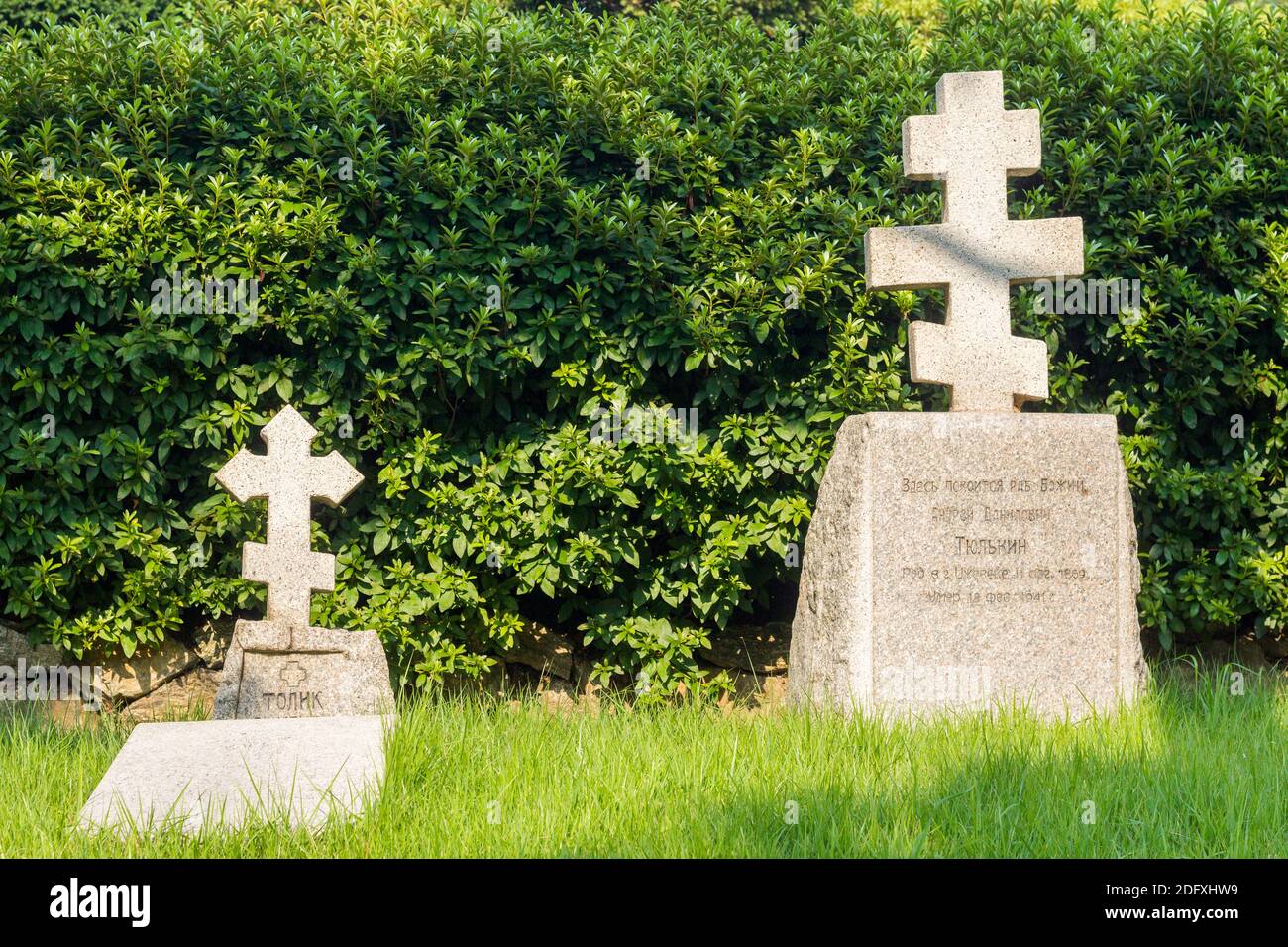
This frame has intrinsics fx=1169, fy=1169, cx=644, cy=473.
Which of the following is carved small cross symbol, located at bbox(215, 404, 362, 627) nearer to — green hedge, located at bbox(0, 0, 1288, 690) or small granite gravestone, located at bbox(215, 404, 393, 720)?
small granite gravestone, located at bbox(215, 404, 393, 720)

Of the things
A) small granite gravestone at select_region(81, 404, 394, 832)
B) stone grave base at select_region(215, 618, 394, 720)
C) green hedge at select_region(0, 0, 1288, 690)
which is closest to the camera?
small granite gravestone at select_region(81, 404, 394, 832)

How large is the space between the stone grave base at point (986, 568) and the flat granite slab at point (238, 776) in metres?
1.76

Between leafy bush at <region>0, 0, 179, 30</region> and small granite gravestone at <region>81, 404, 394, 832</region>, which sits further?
leafy bush at <region>0, 0, 179, 30</region>

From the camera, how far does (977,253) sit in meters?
4.49

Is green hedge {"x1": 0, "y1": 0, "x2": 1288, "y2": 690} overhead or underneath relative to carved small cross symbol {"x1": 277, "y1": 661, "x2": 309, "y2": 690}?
overhead

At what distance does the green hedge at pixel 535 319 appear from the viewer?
5.01 metres

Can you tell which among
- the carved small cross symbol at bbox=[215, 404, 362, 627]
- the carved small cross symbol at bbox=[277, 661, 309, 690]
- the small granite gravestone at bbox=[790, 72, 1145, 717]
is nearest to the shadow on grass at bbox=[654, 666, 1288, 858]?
the small granite gravestone at bbox=[790, 72, 1145, 717]

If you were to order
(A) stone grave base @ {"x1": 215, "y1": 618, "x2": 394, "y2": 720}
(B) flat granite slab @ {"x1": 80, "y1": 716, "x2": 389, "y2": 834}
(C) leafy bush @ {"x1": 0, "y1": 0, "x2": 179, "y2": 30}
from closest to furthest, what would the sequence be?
(B) flat granite slab @ {"x1": 80, "y1": 716, "x2": 389, "y2": 834}
(A) stone grave base @ {"x1": 215, "y1": 618, "x2": 394, "y2": 720}
(C) leafy bush @ {"x1": 0, "y1": 0, "x2": 179, "y2": 30}

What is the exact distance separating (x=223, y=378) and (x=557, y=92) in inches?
77.3

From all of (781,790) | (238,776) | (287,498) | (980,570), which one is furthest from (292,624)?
(980,570)

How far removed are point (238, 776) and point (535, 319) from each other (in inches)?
94.8

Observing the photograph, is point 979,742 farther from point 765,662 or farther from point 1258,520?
point 1258,520

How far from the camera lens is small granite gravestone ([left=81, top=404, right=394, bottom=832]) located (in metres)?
3.52

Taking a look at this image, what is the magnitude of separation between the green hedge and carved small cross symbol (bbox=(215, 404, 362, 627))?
1.47 feet
